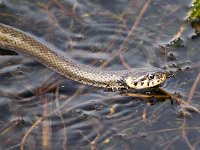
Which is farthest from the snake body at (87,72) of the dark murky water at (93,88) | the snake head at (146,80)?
the dark murky water at (93,88)

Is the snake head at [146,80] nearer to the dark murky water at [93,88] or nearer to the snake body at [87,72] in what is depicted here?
the snake body at [87,72]

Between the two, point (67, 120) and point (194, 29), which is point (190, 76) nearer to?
point (194, 29)

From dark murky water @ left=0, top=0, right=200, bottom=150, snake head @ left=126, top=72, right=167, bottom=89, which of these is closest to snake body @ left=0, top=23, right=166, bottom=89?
snake head @ left=126, top=72, right=167, bottom=89

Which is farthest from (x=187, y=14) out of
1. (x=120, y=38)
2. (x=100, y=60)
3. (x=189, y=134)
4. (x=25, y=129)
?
(x=25, y=129)

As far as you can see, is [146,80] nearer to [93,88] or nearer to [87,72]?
[93,88]

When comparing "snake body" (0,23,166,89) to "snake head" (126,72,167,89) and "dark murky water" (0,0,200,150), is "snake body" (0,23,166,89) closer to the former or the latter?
"snake head" (126,72,167,89)

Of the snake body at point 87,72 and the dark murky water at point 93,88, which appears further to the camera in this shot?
the snake body at point 87,72
